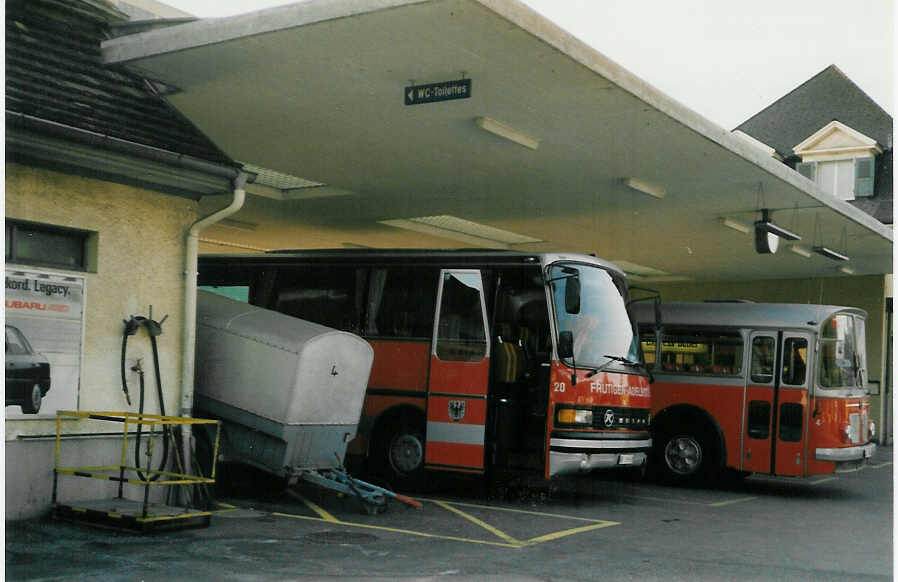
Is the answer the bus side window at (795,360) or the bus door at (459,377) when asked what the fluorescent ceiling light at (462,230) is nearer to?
the bus door at (459,377)

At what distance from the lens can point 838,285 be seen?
86.1ft

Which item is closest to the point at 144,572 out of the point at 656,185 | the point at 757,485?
the point at 656,185

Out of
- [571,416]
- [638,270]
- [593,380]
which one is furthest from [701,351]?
[638,270]

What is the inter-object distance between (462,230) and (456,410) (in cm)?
757

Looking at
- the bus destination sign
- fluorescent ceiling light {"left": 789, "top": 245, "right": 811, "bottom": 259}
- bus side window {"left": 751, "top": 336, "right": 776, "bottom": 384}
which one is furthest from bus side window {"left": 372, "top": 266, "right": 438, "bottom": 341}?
fluorescent ceiling light {"left": 789, "top": 245, "right": 811, "bottom": 259}

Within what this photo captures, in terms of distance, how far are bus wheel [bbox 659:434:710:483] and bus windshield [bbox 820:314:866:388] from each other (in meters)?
1.99

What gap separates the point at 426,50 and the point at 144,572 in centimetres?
496

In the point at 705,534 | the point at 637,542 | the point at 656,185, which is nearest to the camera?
the point at 637,542

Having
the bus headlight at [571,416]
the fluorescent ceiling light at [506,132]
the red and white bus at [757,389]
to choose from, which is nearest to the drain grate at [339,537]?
the bus headlight at [571,416]

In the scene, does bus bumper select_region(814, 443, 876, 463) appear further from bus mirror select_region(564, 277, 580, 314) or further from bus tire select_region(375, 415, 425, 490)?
bus tire select_region(375, 415, 425, 490)

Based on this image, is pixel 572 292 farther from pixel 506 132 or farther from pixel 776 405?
pixel 776 405

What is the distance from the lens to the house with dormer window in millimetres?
19906

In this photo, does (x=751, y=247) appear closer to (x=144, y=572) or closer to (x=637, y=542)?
(x=637, y=542)

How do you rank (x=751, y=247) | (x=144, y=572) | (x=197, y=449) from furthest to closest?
1. (x=751, y=247)
2. (x=197, y=449)
3. (x=144, y=572)
